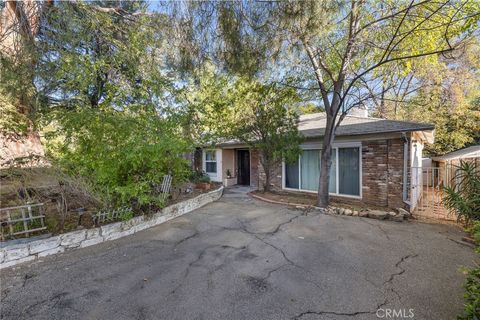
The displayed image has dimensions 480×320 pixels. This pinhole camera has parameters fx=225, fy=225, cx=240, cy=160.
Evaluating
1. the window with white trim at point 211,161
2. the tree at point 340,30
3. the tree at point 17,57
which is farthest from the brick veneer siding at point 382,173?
the tree at point 17,57

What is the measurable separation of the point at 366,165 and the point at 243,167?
277 inches

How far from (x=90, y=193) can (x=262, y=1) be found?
5.33 m

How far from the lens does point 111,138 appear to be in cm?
555

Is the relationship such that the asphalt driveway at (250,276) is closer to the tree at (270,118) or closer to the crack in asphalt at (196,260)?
the crack in asphalt at (196,260)

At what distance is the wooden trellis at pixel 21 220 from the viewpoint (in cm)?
391

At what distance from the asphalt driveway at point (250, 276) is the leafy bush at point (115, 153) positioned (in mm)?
1096

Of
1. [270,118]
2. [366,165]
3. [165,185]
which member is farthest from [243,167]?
[165,185]

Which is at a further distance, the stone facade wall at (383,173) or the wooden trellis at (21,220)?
the stone facade wall at (383,173)

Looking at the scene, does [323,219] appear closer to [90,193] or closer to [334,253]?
[334,253]

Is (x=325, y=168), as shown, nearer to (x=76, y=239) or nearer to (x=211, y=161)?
(x=76, y=239)

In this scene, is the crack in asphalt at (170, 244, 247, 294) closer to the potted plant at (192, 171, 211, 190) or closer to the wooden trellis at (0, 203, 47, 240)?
the wooden trellis at (0, 203, 47, 240)

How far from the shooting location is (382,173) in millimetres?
7398

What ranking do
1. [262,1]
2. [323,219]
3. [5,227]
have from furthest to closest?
[323,219], [262,1], [5,227]

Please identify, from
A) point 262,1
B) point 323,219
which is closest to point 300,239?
point 323,219
